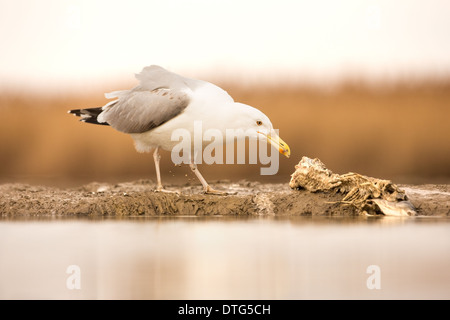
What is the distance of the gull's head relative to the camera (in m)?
8.88


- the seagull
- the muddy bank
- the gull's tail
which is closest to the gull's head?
the seagull

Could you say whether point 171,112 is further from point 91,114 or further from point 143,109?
point 91,114

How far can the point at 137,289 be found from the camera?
4512 mm

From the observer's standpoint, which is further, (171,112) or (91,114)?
(91,114)

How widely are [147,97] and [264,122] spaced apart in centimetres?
165

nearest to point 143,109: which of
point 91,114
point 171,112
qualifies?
point 171,112

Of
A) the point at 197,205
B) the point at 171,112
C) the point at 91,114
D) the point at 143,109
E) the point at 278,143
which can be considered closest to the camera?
the point at 197,205

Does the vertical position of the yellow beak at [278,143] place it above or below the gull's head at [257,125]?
below

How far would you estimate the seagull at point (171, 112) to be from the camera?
8.94m

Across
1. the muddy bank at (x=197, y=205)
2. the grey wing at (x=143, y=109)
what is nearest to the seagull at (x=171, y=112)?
the grey wing at (x=143, y=109)

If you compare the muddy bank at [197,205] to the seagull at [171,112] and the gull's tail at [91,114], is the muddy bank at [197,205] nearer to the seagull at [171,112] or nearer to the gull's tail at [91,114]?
the seagull at [171,112]

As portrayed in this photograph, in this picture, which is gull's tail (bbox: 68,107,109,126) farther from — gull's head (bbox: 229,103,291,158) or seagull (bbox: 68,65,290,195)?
gull's head (bbox: 229,103,291,158)

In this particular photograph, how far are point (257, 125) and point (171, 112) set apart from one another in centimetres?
113

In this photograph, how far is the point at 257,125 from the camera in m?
8.94
